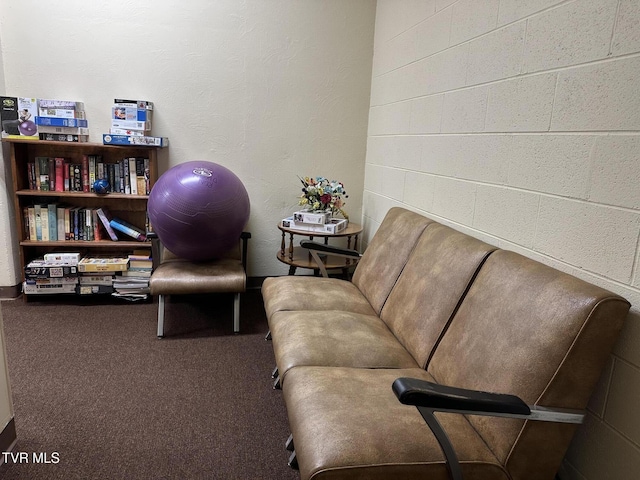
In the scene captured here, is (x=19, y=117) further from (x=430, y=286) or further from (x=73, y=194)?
(x=430, y=286)

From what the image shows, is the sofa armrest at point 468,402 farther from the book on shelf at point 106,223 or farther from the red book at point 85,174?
the red book at point 85,174

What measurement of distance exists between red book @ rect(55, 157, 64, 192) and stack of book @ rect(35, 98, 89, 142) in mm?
161

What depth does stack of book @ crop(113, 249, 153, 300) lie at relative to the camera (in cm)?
320

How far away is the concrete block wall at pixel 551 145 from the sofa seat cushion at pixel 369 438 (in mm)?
441

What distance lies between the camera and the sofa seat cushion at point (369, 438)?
1.14 meters

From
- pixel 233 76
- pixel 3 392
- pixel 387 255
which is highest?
pixel 233 76

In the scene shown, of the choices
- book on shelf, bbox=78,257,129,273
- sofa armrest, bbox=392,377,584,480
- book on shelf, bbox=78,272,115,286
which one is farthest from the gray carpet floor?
sofa armrest, bbox=392,377,584,480

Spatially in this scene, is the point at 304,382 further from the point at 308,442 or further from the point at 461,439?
the point at 461,439

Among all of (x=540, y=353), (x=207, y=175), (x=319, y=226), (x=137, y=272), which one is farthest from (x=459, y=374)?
(x=137, y=272)

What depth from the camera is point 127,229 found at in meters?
3.24

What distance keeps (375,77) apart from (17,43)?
2566 mm

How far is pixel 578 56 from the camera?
1.41m

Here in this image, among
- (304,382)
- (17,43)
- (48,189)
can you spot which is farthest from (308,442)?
(17,43)

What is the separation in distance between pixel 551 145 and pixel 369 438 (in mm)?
1146
